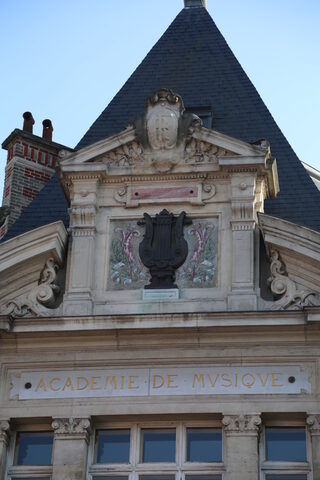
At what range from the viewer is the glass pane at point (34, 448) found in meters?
17.9

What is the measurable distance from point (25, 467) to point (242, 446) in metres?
2.83

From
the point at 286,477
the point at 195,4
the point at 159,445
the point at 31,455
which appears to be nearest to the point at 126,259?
the point at 159,445

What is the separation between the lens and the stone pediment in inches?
749

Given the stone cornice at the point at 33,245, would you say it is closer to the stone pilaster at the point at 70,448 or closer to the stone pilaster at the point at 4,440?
the stone pilaster at the point at 4,440

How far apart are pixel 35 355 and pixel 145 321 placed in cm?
157

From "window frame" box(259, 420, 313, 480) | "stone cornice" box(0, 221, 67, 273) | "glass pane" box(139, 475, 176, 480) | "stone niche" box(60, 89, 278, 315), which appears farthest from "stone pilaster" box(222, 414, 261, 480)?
"stone cornice" box(0, 221, 67, 273)

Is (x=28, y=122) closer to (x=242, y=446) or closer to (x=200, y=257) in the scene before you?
(x=200, y=257)

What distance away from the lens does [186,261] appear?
61.0 ft

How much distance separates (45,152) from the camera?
78.3 ft

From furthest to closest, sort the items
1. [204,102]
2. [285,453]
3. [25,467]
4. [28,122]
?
1. [28,122]
2. [204,102]
3. [25,467]
4. [285,453]

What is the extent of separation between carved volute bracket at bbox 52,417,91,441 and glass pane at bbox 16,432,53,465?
39 centimetres

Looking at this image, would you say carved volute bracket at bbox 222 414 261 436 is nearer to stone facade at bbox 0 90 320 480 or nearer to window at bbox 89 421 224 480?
stone facade at bbox 0 90 320 480

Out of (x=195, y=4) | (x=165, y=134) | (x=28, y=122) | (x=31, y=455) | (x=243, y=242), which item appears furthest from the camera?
(x=195, y=4)


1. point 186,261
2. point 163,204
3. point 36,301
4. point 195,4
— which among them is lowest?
point 36,301
